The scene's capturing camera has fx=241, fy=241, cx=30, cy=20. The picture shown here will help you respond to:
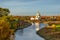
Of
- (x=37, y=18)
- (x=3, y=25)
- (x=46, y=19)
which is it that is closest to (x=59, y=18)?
(x=46, y=19)

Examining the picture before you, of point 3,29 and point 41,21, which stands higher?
point 3,29

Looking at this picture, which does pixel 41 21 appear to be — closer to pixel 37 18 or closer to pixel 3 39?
pixel 37 18

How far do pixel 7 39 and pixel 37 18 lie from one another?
2103 inches

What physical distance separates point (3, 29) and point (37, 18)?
5356cm

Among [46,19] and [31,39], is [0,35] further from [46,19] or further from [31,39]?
[46,19]

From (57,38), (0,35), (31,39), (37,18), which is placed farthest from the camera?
(37,18)

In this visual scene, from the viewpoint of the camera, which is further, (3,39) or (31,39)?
(31,39)

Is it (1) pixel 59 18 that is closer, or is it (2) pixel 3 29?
(2) pixel 3 29

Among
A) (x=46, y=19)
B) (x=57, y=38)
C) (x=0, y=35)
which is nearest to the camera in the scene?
(x=0, y=35)

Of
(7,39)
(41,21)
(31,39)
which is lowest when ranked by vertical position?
(41,21)

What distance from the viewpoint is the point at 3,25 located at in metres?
16.0

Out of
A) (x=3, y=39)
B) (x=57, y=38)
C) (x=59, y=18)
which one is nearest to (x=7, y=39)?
(x=3, y=39)

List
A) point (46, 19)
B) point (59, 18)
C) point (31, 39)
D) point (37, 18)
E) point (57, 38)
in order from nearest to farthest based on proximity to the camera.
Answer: point (57, 38)
point (31, 39)
point (59, 18)
point (46, 19)
point (37, 18)

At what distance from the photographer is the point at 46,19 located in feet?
201
